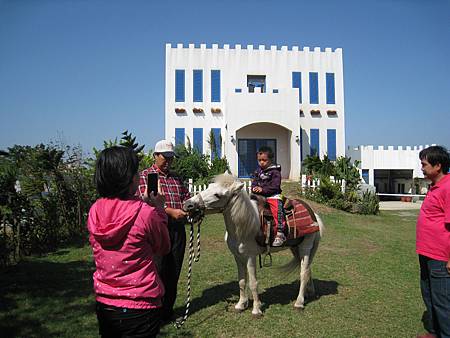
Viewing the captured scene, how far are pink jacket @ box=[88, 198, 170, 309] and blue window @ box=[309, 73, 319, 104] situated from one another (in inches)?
857

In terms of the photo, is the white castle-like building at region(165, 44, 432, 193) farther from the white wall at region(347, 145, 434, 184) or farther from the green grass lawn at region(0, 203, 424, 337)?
the green grass lawn at region(0, 203, 424, 337)

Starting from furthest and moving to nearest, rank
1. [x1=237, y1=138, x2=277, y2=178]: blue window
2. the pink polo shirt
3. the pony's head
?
[x1=237, y1=138, x2=277, y2=178]: blue window
the pony's head
the pink polo shirt

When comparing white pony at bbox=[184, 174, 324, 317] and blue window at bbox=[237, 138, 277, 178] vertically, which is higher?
blue window at bbox=[237, 138, 277, 178]

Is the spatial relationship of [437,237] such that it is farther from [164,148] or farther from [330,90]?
[330,90]

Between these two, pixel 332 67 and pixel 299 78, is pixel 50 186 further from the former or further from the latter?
pixel 332 67

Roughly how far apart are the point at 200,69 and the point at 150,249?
68.6ft

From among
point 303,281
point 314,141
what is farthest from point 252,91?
point 303,281

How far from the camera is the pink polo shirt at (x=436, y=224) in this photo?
8.69ft

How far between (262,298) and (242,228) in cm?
147

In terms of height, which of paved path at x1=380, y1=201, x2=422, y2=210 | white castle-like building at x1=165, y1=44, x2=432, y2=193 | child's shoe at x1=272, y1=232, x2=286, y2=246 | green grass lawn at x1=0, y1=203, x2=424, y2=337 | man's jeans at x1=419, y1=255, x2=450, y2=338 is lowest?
paved path at x1=380, y1=201, x2=422, y2=210

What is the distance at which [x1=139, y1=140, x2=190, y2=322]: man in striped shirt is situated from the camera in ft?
11.9

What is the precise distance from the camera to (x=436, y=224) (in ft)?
8.95

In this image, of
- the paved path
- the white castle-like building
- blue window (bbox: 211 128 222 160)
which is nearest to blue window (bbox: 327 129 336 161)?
the white castle-like building

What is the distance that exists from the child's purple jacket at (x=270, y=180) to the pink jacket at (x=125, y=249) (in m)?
2.57
